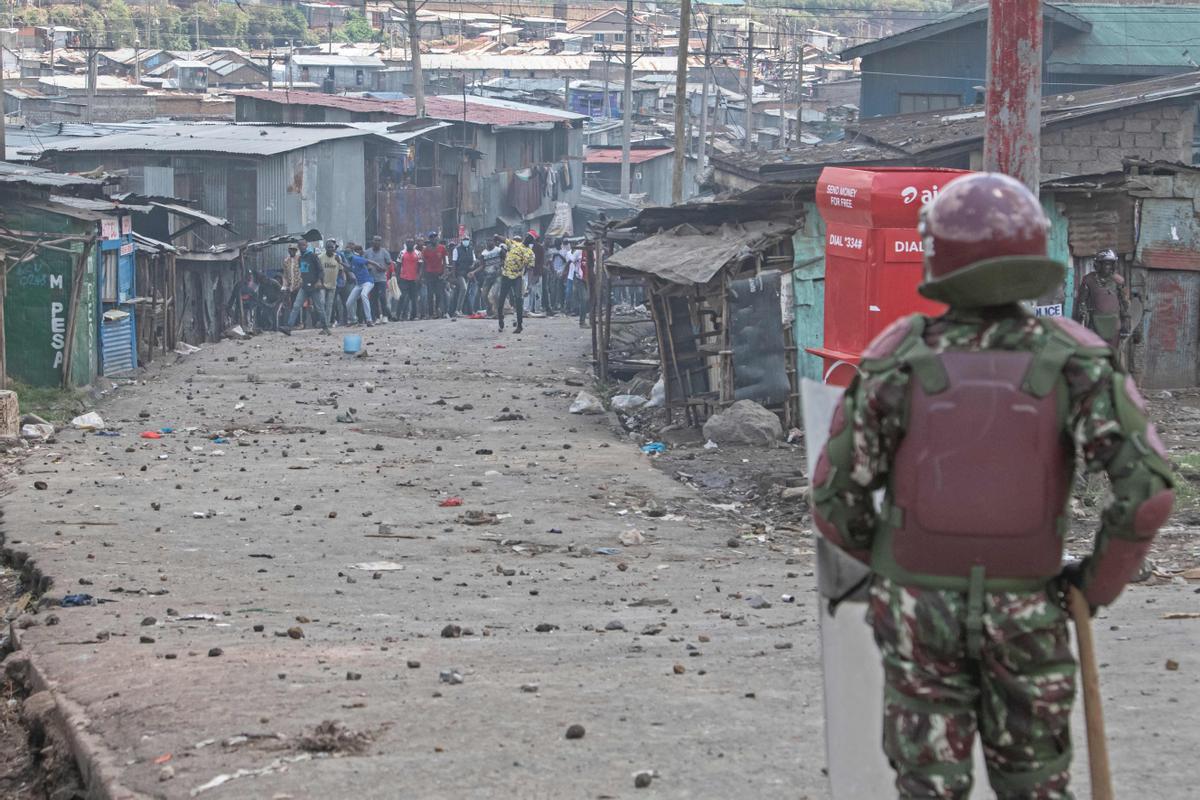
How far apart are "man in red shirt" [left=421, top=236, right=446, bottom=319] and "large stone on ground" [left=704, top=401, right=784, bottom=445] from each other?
16000 millimetres

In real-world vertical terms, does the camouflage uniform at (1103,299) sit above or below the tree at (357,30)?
below

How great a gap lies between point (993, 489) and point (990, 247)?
44 centimetres

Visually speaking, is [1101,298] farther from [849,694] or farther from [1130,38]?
[1130,38]

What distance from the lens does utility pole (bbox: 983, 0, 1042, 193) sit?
6688 mm

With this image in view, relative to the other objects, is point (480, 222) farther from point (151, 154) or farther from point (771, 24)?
point (771, 24)

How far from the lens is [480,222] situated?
3984cm

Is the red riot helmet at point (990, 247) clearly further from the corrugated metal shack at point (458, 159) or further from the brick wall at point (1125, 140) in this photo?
the corrugated metal shack at point (458, 159)

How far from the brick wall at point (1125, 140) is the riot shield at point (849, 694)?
18.3m

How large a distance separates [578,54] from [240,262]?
47.6m

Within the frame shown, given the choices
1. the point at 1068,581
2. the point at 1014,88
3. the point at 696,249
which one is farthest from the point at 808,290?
the point at 1068,581

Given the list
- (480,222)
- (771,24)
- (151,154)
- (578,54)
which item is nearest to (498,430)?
(151,154)

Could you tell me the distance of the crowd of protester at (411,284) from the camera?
81.9 feet

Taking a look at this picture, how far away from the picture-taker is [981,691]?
9.25 ft

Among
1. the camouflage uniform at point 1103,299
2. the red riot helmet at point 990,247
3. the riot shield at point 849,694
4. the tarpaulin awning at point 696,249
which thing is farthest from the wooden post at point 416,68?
the red riot helmet at point 990,247
